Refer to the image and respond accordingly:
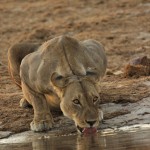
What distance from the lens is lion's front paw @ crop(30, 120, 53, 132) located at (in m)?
9.85

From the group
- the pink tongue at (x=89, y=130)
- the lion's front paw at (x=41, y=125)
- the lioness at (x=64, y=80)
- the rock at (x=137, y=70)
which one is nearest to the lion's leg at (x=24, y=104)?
the lioness at (x=64, y=80)

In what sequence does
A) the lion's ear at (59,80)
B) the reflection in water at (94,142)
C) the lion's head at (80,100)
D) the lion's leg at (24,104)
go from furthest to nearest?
the lion's leg at (24,104) → the lion's ear at (59,80) → the lion's head at (80,100) → the reflection in water at (94,142)

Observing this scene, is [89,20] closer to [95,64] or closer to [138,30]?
[138,30]

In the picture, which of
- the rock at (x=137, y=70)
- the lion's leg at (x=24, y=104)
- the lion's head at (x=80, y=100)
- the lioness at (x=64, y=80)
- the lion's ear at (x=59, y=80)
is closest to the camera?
the lion's head at (x=80, y=100)

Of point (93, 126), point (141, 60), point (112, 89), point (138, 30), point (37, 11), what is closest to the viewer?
point (93, 126)

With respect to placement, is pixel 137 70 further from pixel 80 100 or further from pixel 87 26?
pixel 87 26

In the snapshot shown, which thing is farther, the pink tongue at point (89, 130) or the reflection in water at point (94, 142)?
the pink tongue at point (89, 130)

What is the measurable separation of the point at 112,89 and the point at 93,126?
9.09 ft

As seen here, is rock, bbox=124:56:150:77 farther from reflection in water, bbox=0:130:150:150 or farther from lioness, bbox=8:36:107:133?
reflection in water, bbox=0:130:150:150

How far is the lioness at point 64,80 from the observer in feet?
29.6

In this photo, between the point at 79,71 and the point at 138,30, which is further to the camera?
the point at 138,30

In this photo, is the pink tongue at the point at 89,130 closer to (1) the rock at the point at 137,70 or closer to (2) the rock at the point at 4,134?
(2) the rock at the point at 4,134

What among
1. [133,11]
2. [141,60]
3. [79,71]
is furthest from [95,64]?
[133,11]

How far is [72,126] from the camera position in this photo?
9.86 m
